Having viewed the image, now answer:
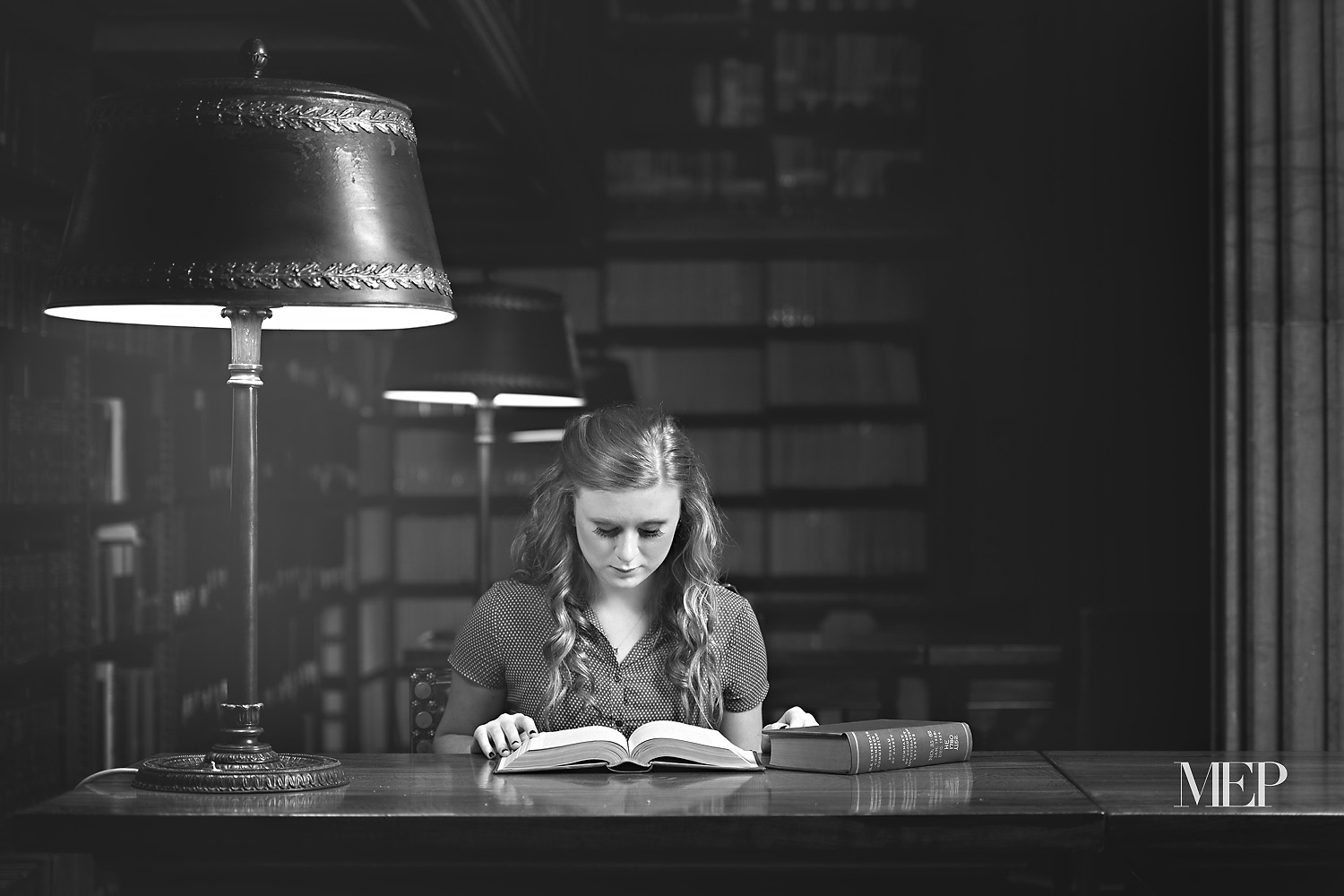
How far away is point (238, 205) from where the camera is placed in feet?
5.84

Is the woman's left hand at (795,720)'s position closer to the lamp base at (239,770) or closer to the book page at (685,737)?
the book page at (685,737)

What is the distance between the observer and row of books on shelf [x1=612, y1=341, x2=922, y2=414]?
144 inches

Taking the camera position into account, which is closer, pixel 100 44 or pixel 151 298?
pixel 151 298

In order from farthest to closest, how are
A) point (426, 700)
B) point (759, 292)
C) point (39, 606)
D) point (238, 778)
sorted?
point (759, 292)
point (39, 606)
point (426, 700)
point (238, 778)

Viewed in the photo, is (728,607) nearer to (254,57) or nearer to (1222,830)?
(1222,830)

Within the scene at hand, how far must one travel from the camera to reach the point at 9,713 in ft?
10.1

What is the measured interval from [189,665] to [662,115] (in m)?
1.70

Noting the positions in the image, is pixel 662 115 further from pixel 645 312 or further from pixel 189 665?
pixel 189 665

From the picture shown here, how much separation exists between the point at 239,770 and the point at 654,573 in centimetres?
68

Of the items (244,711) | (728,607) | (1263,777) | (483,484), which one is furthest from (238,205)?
(483,484)

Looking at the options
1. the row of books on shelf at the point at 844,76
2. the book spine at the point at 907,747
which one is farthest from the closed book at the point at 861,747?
the row of books on shelf at the point at 844,76

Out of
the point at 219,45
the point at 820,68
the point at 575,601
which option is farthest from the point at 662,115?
the point at 575,601

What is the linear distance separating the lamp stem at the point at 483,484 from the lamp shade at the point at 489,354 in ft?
0.16

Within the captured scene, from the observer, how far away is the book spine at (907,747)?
1871 millimetres
